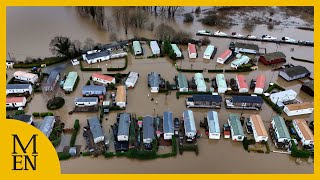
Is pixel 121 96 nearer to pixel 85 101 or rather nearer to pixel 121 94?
pixel 121 94

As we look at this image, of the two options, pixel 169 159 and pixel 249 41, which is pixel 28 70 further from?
pixel 249 41

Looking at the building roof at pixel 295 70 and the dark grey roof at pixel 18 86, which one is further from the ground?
the building roof at pixel 295 70

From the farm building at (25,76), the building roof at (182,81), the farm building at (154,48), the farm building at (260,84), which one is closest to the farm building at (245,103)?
the farm building at (260,84)

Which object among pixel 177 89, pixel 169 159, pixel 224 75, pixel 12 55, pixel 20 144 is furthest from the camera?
pixel 12 55

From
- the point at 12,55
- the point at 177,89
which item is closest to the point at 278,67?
the point at 177,89

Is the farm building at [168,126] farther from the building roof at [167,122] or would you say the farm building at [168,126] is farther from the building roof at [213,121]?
the building roof at [213,121]

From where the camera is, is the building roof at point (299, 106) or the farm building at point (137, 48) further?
the farm building at point (137, 48)

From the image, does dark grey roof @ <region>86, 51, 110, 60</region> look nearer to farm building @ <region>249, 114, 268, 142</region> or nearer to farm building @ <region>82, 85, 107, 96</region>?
farm building @ <region>82, 85, 107, 96</region>
